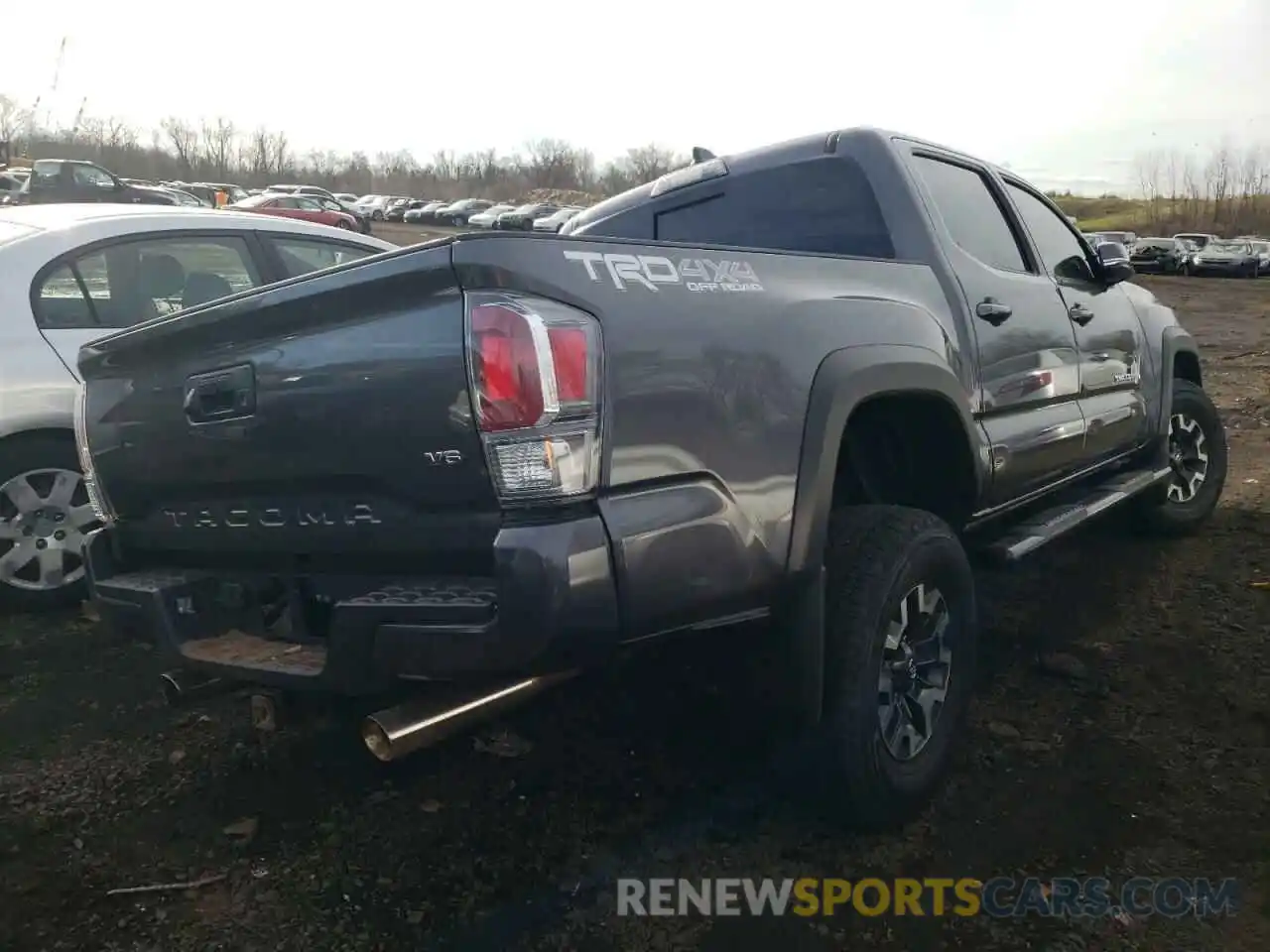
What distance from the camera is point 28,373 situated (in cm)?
436

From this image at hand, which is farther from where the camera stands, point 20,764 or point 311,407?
point 20,764

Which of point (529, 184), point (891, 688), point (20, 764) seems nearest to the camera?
point (891, 688)

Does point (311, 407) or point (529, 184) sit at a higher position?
point (529, 184)

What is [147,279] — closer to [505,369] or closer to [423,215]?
[505,369]

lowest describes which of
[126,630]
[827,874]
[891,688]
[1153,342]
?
[827,874]

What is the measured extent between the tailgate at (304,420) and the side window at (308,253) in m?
2.43

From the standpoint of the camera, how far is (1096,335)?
4410 millimetres

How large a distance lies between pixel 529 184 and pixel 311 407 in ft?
279

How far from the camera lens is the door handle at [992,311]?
3.46 metres

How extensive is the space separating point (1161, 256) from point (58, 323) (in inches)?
1627

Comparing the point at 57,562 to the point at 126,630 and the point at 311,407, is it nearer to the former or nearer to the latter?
the point at 126,630

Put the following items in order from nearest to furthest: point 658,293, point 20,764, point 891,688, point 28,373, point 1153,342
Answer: point 658,293 → point 891,688 → point 20,764 → point 28,373 → point 1153,342

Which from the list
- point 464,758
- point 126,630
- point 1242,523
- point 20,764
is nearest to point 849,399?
point 464,758

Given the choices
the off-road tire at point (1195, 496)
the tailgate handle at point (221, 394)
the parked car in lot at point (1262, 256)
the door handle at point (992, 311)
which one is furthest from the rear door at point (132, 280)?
the parked car in lot at point (1262, 256)
